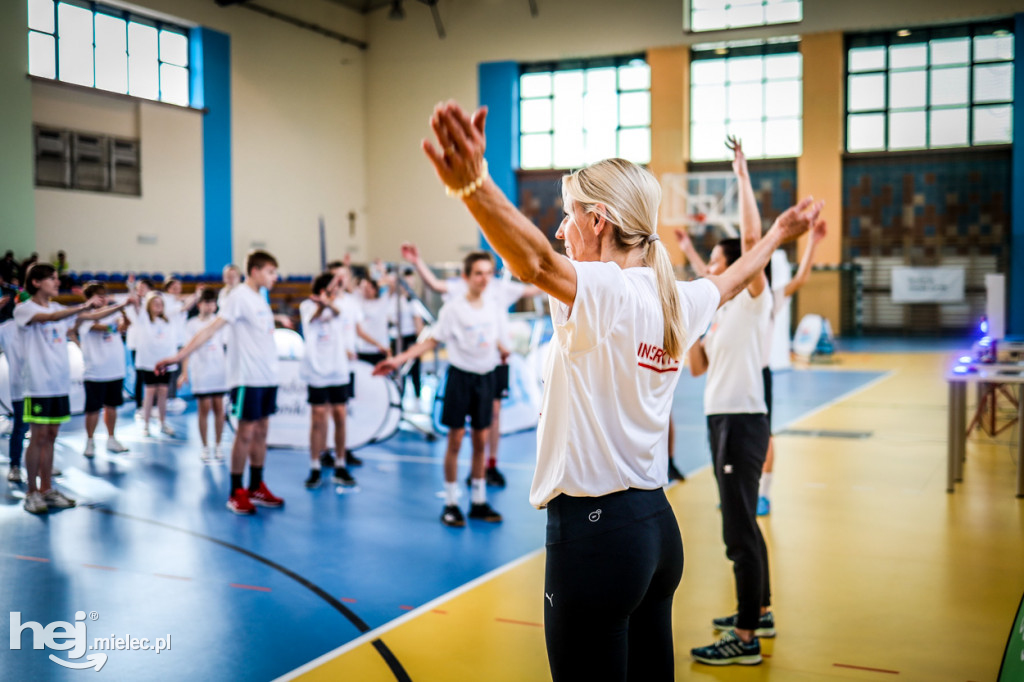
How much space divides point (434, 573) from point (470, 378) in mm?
1689

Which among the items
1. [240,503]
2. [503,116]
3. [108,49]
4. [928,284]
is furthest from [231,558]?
[928,284]

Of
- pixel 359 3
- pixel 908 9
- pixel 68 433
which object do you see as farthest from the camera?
pixel 359 3

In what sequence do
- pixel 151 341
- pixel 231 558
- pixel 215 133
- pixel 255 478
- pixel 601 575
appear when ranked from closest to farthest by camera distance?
pixel 601 575, pixel 231 558, pixel 255 478, pixel 151 341, pixel 215 133

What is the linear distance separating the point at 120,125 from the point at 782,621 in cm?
2119

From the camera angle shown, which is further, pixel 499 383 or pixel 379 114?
pixel 379 114

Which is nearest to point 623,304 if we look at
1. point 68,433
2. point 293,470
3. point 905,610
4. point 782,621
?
point 782,621

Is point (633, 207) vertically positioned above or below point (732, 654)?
above

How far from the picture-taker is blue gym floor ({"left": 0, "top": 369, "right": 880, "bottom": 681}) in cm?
411

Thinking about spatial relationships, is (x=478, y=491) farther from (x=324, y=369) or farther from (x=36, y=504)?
(x=36, y=504)

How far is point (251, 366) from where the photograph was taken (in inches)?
270

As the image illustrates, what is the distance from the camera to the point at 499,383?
739 cm

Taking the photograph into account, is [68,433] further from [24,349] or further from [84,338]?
[24,349]

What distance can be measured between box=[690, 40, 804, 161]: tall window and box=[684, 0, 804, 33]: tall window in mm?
719

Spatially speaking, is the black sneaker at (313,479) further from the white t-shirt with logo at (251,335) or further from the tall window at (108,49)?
the tall window at (108,49)
